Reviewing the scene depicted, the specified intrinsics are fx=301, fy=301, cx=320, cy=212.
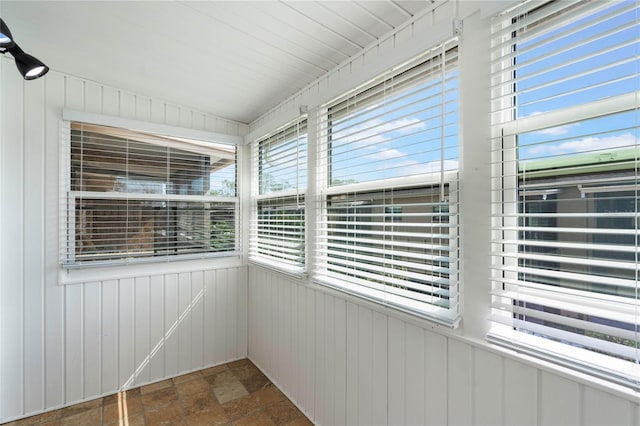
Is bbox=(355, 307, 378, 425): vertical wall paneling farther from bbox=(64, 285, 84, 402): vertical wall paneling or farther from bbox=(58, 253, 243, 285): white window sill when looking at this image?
bbox=(64, 285, 84, 402): vertical wall paneling

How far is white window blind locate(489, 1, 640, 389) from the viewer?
895 millimetres

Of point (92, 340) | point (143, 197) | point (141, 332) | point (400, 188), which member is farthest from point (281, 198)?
point (92, 340)

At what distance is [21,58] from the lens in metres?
1.55

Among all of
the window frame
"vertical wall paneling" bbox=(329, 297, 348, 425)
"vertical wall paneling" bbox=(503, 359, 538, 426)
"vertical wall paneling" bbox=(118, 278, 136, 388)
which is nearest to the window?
the window frame

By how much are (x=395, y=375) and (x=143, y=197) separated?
243 centimetres

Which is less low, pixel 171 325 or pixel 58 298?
pixel 58 298

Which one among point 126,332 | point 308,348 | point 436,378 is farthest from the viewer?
point 126,332

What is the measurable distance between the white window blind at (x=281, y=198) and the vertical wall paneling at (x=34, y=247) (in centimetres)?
162

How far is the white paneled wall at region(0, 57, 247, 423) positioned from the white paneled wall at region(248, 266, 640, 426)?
93 cm

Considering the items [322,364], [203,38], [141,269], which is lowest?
[322,364]

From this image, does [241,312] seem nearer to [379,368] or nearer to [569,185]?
[379,368]

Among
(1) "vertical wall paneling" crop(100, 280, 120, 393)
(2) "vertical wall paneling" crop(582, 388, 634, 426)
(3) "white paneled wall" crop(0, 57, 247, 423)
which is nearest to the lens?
(2) "vertical wall paneling" crop(582, 388, 634, 426)

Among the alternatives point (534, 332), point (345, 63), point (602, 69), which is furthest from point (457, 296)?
point (345, 63)

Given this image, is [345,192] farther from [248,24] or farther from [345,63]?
[248,24]
